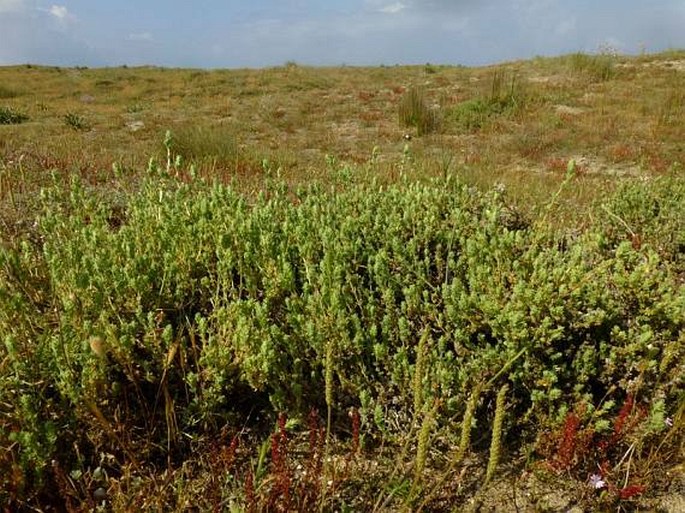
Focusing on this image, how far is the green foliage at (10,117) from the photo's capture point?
15.2m

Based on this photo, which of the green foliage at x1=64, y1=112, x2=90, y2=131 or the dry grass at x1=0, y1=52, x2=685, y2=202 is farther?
the green foliage at x1=64, y1=112, x2=90, y2=131

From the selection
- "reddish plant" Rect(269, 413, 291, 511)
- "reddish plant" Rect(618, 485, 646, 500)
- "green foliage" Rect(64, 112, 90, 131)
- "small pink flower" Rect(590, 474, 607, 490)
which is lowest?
"small pink flower" Rect(590, 474, 607, 490)

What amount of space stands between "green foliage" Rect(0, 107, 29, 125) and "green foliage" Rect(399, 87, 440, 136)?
10.7 meters

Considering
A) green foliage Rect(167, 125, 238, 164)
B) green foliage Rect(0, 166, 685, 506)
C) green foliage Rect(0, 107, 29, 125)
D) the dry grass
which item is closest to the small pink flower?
green foliage Rect(0, 166, 685, 506)

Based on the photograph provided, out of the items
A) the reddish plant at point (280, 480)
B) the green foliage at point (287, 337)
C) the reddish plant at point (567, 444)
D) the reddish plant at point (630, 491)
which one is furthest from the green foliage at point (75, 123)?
the reddish plant at point (630, 491)

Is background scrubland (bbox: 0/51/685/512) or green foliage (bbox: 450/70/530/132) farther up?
green foliage (bbox: 450/70/530/132)

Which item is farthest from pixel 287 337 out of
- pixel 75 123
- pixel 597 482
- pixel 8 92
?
pixel 8 92

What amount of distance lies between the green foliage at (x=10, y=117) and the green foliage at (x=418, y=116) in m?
10.7

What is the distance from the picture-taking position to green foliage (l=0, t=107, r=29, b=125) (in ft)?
49.9

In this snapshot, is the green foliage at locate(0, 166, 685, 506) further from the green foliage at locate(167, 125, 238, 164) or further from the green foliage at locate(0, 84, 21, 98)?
the green foliage at locate(0, 84, 21, 98)

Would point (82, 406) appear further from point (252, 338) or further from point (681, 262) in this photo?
point (681, 262)

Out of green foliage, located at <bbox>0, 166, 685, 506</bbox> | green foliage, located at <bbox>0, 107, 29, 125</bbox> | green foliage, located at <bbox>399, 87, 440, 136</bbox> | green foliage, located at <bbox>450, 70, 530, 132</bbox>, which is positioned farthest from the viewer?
green foliage, located at <bbox>0, 107, 29, 125</bbox>

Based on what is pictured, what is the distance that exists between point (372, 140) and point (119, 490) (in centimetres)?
1165

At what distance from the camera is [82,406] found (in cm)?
195
